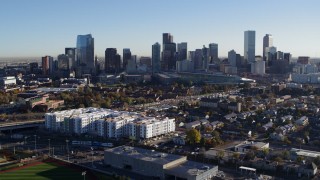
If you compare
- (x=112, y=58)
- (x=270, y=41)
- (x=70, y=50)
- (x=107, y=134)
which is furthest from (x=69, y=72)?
(x=270, y=41)

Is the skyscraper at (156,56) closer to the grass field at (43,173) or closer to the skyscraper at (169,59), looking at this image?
the skyscraper at (169,59)

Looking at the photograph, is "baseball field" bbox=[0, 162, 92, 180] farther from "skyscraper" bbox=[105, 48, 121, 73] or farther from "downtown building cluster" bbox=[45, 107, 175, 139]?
"skyscraper" bbox=[105, 48, 121, 73]

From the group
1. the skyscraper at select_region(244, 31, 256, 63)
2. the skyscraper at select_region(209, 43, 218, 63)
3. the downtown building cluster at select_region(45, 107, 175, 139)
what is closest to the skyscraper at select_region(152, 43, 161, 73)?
the skyscraper at select_region(209, 43, 218, 63)

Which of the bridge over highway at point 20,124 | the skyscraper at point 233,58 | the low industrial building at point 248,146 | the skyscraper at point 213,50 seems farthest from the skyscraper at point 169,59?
the low industrial building at point 248,146

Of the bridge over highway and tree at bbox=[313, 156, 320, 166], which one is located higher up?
the bridge over highway

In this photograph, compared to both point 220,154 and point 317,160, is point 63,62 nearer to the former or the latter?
point 220,154

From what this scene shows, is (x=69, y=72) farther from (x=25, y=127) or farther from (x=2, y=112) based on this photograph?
(x=25, y=127)

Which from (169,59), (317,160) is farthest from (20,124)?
(169,59)

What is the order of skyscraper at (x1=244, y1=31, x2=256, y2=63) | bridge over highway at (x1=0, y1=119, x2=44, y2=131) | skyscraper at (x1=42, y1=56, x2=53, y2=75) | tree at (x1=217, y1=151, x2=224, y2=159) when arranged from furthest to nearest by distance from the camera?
skyscraper at (x1=244, y1=31, x2=256, y2=63) → skyscraper at (x1=42, y1=56, x2=53, y2=75) → bridge over highway at (x1=0, y1=119, x2=44, y2=131) → tree at (x1=217, y1=151, x2=224, y2=159)
